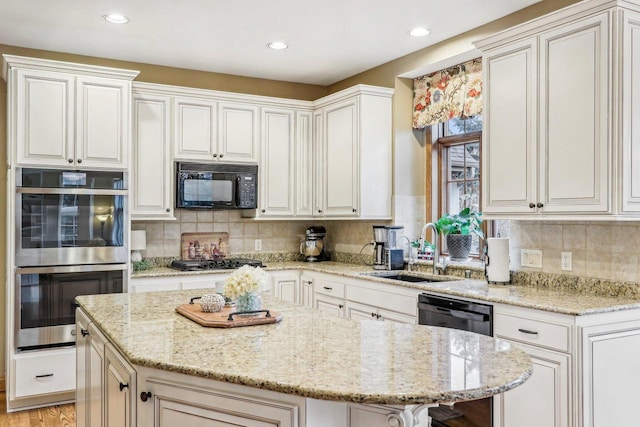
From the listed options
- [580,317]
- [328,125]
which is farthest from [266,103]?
[580,317]

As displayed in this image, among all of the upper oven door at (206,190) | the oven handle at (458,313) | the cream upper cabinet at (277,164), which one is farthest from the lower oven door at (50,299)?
the oven handle at (458,313)

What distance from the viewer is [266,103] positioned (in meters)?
4.96

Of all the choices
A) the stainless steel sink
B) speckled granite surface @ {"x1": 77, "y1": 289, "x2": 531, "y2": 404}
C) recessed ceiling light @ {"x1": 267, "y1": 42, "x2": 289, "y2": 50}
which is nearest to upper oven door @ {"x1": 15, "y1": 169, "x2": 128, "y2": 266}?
recessed ceiling light @ {"x1": 267, "y1": 42, "x2": 289, "y2": 50}

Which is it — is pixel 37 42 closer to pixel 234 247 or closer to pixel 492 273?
pixel 234 247

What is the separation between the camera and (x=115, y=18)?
12.0 feet

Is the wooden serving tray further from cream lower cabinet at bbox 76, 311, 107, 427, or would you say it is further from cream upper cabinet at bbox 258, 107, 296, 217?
cream upper cabinet at bbox 258, 107, 296, 217

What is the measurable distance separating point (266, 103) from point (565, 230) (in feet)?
9.24

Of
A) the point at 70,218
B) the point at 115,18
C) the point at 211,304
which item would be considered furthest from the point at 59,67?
the point at 211,304

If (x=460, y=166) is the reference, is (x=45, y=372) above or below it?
below

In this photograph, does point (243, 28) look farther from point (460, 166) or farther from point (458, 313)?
point (458, 313)

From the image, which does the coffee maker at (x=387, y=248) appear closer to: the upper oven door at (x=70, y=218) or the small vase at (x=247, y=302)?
the upper oven door at (x=70, y=218)

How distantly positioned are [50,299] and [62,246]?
15.0 inches

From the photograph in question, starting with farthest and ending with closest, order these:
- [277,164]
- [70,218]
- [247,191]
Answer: [277,164] < [247,191] < [70,218]

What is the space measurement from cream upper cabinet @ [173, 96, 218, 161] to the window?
1.94 m
